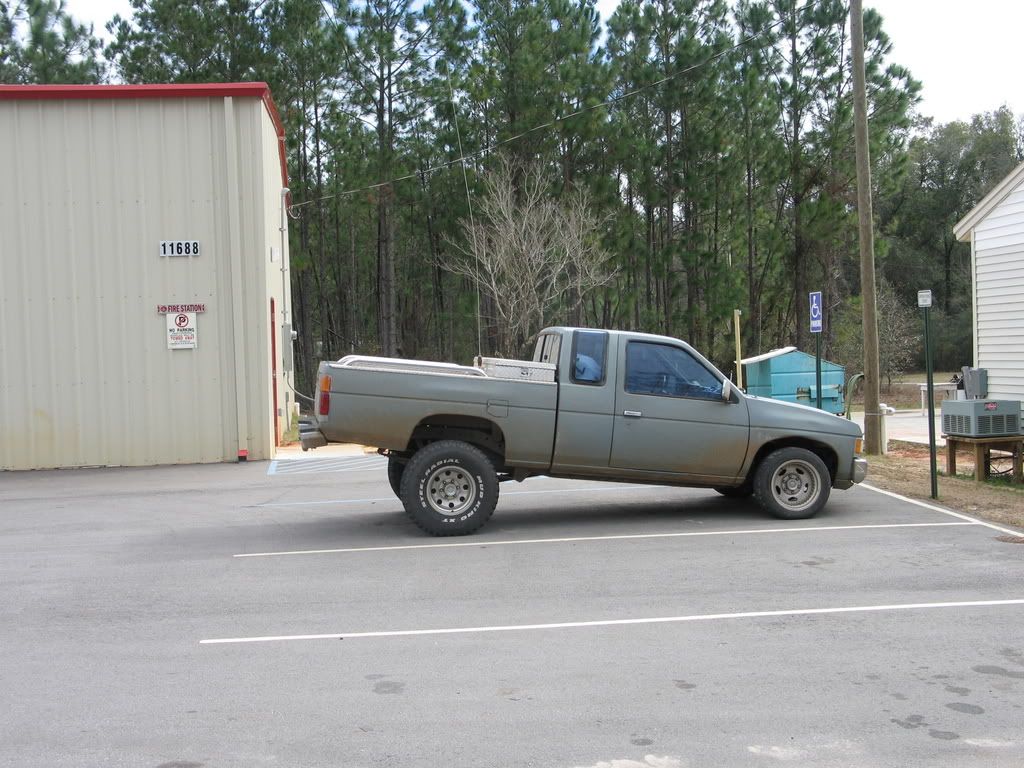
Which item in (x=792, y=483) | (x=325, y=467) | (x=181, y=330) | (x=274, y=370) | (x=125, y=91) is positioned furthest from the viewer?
(x=274, y=370)

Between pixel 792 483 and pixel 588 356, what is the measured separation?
8.48 ft

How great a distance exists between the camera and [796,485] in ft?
35.2

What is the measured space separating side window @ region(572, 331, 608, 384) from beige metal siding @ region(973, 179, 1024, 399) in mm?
10288

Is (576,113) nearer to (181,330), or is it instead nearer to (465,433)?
(181,330)

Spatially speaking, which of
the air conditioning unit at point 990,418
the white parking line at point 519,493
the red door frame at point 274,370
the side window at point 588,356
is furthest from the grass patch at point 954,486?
the red door frame at point 274,370

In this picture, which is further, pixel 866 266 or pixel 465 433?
pixel 866 266

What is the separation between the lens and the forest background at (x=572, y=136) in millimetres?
33969

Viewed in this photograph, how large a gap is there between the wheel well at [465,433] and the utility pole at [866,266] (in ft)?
31.5

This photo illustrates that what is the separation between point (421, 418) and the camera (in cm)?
970

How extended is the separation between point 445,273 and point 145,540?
3771cm

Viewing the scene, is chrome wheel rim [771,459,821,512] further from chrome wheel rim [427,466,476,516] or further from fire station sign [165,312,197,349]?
fire station sign [165,312,197,349]

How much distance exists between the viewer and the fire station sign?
56.4ft

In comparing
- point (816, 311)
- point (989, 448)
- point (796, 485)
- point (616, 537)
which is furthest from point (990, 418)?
point (616, 537)

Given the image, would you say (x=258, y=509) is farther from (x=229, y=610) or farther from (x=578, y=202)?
(x=578, y=202)
